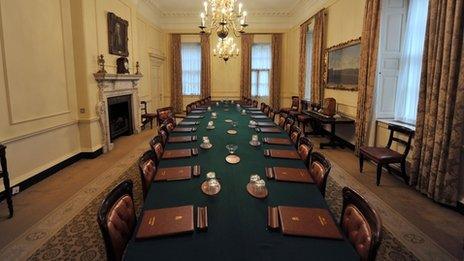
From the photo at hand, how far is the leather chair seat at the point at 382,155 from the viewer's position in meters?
4.02

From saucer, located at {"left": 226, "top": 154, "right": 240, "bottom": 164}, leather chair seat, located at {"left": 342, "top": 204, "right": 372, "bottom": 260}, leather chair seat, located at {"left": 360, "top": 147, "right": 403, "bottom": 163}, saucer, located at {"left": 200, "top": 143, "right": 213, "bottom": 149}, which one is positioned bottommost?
leather chair seat, located at {"left": 360, "top": 147, "right": 403, "bottom": 163}

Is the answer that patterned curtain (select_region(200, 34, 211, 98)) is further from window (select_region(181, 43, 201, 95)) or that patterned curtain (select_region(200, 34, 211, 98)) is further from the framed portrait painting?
the framed portrait painting

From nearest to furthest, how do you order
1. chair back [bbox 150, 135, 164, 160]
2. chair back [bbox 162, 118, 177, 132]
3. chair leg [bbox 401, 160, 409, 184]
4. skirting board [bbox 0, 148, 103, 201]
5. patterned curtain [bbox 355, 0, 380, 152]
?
chair back [bbox 150, 135, 164, 160], skirting board [bbox 0, 148, 103, 201], chair leg [bbox 401, 160, 409, 184], chair back [bbox 162, 118, 177, 132], patterned curtain [bbox 355, 0, 380, 152]

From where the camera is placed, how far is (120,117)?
24.3 feet

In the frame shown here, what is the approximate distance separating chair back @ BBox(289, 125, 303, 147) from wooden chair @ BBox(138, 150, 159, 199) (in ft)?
5.83

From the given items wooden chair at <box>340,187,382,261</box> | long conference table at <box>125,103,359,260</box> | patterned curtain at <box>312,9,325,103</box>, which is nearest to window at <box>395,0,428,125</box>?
patterned curtain at <box>312,9,325,103</box>

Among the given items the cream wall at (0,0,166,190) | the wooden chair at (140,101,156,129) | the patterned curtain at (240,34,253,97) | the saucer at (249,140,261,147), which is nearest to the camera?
the saucer at (249,140,261,147)

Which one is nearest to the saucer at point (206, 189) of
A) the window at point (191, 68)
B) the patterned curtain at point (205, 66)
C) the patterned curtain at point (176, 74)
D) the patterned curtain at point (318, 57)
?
the patterned curtain at point (318, 57)

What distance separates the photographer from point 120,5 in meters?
6.77

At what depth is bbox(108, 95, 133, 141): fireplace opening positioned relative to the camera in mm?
6867

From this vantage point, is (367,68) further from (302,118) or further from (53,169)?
(53,169)

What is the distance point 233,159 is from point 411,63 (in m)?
3.93

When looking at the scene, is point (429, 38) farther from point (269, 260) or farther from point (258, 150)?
point (269, 260)

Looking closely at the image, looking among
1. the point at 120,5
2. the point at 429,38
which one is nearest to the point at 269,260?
the point at 429,38
